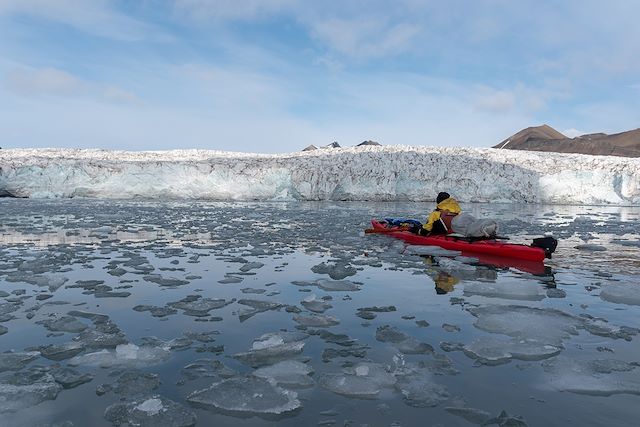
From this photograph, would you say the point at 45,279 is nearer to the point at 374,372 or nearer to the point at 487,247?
the point at 374,372

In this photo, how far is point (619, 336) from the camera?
3291mm

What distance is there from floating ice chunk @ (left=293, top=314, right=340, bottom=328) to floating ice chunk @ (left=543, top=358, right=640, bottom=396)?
58.8 inches

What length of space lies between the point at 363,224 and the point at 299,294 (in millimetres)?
7699

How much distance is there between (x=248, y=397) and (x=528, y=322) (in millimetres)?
2291

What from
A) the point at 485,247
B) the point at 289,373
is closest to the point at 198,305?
the point at 289,373

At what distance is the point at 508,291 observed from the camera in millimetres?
4582

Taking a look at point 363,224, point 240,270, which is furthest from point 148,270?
point 363,224

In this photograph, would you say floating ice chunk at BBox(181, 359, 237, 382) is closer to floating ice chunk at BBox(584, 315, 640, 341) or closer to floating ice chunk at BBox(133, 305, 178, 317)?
floating ice chunk at BBox(133, 305, 178, 317)

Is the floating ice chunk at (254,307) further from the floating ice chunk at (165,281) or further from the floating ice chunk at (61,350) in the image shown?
the floating ice chunk at (61,350)

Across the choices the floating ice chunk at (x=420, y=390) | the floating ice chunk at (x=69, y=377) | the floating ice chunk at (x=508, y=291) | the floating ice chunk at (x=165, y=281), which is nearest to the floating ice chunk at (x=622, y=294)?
the floating ice chunk at (x=508, y=291)

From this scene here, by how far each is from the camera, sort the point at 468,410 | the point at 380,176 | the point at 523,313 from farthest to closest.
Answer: the point at 380,176 < the point at 523,313 < the point at 468,410

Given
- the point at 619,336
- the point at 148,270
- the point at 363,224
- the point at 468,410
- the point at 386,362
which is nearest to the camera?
the point at 468,410

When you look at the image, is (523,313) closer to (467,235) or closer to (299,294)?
(299,294)

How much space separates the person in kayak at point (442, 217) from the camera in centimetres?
805
